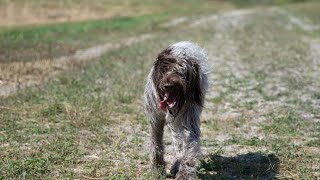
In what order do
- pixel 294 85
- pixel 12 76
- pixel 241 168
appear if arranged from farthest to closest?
pixel 12 76
pixel 294 85
pixel 241 168

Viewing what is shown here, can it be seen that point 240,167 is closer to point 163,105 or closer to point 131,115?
point 163,105

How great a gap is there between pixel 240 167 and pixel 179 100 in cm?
192

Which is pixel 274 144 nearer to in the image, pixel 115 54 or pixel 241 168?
pixel 241 168

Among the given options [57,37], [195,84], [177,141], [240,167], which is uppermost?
[195,84]

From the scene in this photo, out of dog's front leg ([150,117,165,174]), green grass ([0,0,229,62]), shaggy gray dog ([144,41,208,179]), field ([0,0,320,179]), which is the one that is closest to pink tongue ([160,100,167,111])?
shaggy gray dog ([144,41,208,179])

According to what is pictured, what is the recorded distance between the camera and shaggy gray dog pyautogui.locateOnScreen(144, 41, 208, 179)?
258 inches

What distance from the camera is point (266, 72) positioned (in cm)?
1753

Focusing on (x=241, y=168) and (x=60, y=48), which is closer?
(x=241, y=168)

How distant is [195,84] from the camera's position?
684cm

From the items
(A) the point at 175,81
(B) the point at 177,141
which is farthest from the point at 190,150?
(A) the point at 175,81

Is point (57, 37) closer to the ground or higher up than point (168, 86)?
closer to the ground

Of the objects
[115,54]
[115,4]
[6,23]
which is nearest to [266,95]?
[115,54]

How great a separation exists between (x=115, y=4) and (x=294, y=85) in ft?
185

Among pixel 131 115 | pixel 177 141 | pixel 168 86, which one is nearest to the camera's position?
pixel 168 86
